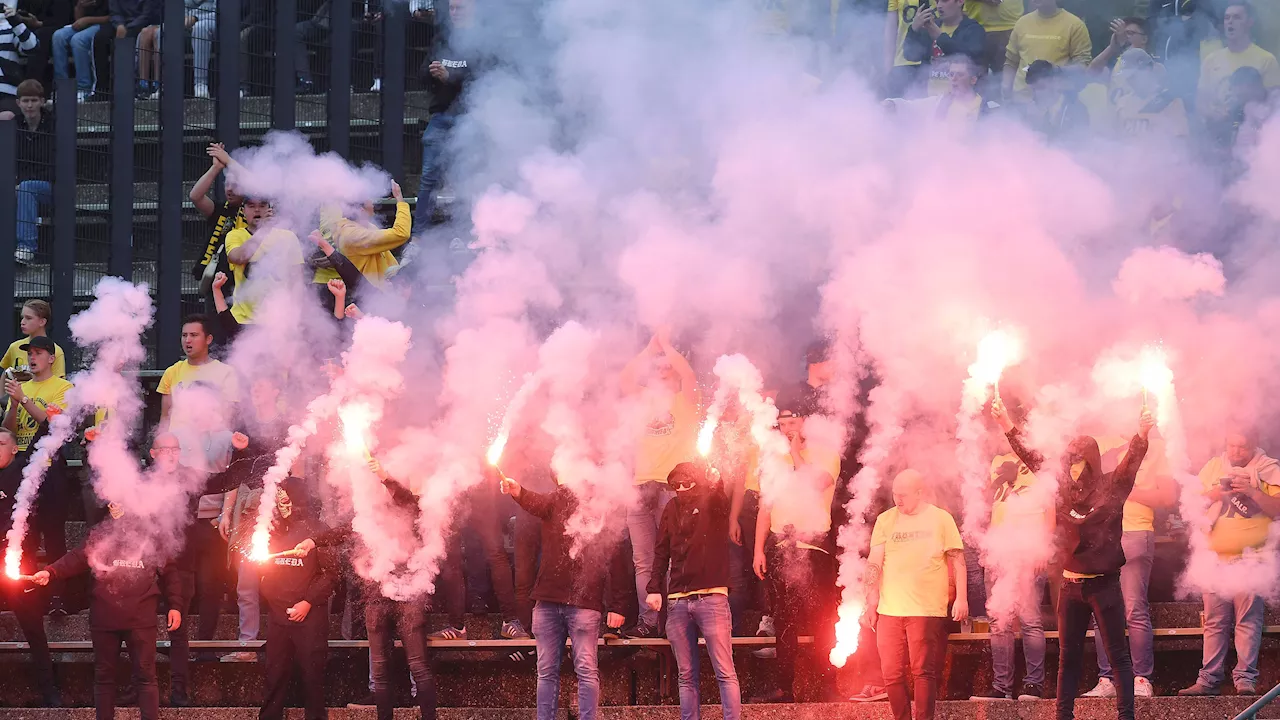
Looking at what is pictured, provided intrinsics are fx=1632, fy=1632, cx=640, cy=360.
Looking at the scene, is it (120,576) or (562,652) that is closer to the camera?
(562,652)

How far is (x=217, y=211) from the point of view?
1027cm

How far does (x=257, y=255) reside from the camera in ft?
32.1

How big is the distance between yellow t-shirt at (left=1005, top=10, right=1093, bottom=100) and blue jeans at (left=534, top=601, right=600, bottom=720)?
428cm

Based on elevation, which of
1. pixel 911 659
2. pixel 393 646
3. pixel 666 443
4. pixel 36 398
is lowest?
pixel 911 659

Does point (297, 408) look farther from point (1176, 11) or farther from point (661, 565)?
point (1176, 11)

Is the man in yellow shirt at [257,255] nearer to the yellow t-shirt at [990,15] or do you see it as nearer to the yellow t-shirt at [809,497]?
the yellow t-shirt at [809,497]

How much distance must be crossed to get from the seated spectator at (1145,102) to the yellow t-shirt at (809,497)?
2.77 m

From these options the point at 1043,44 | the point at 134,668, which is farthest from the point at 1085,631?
the point at 134,668

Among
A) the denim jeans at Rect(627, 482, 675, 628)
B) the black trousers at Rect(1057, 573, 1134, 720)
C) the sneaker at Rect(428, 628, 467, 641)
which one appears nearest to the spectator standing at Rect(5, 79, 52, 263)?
the sneaker at Rect(428, 628, 467, 641)

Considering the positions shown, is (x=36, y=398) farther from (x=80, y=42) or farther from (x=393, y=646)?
(x=80, y=42)

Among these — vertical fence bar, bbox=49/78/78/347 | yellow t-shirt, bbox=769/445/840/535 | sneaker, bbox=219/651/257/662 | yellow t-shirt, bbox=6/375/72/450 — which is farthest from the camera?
vertical fence bar, bbox=49/78/78/347

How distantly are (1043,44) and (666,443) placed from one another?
3.47 metres

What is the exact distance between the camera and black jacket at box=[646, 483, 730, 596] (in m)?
7.83

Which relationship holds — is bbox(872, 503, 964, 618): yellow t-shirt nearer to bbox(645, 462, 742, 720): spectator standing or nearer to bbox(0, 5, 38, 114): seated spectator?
bbox(645, 462, 742, 720): spectator standing
